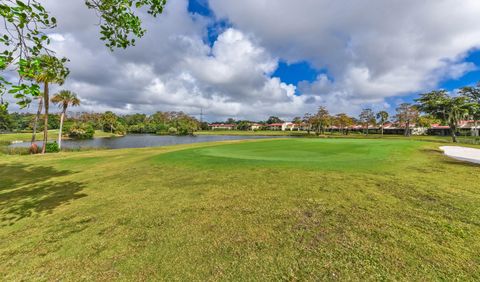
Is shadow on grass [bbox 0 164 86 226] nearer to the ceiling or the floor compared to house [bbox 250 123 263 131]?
nearer to the floor

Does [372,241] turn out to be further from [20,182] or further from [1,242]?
[20,182]

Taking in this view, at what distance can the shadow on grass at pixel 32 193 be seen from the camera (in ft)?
16.6

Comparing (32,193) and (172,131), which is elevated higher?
(172,131)

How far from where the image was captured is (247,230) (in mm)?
3854

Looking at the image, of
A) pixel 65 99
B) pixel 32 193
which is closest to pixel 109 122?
pixel 65 99

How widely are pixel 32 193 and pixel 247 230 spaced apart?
709cm

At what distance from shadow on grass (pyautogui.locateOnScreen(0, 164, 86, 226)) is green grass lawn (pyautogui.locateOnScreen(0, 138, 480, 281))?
0.19 feet

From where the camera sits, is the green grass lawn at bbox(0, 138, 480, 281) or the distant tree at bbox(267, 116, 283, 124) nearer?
the green grass lawn at bbox(0, 138, 480, 281)

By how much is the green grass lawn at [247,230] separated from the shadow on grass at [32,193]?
6 cm

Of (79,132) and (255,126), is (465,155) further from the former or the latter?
(255,126)

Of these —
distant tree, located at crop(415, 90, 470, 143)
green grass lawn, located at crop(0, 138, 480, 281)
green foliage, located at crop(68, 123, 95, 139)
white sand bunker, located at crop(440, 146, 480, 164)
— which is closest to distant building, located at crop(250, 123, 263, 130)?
green foliage, located at crop(68, 123, 95, 139)

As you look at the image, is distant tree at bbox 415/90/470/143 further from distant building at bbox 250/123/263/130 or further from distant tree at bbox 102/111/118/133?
distant building at bbox 250/123/263/130

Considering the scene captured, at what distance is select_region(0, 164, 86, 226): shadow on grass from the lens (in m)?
5.05

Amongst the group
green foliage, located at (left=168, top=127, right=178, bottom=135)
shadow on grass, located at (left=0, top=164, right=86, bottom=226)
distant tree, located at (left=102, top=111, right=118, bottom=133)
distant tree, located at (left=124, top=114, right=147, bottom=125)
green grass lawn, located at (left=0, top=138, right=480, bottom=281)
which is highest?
distant tree, located at (left=124, top=114, right=147, bottom=125)
